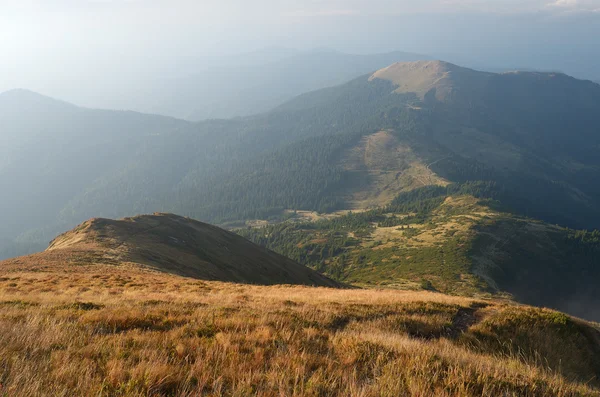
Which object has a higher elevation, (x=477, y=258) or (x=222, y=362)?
(x=222, y=362)

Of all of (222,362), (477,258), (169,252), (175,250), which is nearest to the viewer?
(222,362)

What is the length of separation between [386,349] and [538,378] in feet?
9.32

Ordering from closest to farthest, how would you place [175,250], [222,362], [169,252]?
1. [222,362]
2. [169,252]
3. [175,250]

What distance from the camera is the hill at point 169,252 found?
32750 mm

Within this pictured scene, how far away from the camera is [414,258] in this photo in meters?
134

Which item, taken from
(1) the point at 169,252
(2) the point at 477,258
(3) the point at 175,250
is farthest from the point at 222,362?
(2) the point at 477,258

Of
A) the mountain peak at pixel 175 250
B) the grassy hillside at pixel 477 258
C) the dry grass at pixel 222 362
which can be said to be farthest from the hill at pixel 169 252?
the grassy hillside at pixel 477 258

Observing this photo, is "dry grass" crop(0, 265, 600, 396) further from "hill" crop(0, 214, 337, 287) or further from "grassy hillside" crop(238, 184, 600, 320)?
"grassy hillside" crop(238, 184, 600, 320)

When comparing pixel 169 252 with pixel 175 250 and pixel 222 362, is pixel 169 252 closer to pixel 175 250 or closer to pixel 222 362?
pixel 175 250

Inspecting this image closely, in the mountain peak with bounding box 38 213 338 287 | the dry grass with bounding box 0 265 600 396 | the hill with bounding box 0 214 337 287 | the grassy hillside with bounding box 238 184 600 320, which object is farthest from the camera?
the grassy hillside with bounding box 238 184 600 320

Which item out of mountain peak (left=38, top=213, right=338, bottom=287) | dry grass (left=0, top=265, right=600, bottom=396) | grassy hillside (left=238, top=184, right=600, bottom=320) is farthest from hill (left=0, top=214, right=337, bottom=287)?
grassy hillside (left=238, top=184, right=600, bottom=320)

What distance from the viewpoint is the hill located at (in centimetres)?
3275

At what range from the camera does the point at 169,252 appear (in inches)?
1714

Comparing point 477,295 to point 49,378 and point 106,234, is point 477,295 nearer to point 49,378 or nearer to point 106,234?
point 106,234
